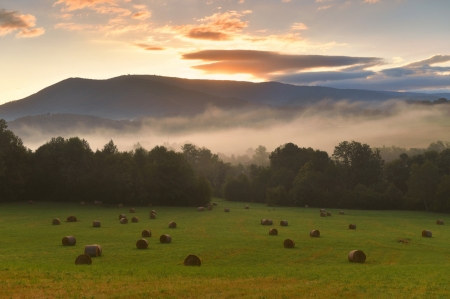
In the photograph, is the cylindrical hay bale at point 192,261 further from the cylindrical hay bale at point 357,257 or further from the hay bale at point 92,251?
the cylindrical hay bale at point 357,257

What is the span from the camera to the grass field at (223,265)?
20.5 meters

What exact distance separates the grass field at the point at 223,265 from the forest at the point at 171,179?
37543 mm

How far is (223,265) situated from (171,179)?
63019 mm

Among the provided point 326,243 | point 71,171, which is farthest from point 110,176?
point 326,243

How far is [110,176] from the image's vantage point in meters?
86.8

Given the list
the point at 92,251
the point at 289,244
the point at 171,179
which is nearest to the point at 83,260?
the point at 92,251

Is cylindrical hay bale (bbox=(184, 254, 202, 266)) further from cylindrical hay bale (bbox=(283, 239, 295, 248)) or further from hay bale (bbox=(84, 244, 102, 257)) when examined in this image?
cylindrical hay bale (bbox=(283, 239, 295, 248))

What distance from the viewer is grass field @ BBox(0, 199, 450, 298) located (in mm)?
→ 20469

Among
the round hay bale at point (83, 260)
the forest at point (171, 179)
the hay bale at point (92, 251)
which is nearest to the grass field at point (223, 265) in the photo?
the round hay bale at point (83, 260)

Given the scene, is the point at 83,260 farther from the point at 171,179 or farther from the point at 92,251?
the point at 171,179

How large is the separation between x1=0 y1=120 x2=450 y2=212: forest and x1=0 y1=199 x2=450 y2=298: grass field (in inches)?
1478

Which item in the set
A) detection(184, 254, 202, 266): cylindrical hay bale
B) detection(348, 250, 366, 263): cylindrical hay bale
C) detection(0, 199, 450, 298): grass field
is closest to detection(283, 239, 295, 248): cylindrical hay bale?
detection(0, 199, 450, 298): grass field

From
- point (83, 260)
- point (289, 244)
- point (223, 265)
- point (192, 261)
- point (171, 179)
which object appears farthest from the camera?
point (171, 179)

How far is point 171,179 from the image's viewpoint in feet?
297
